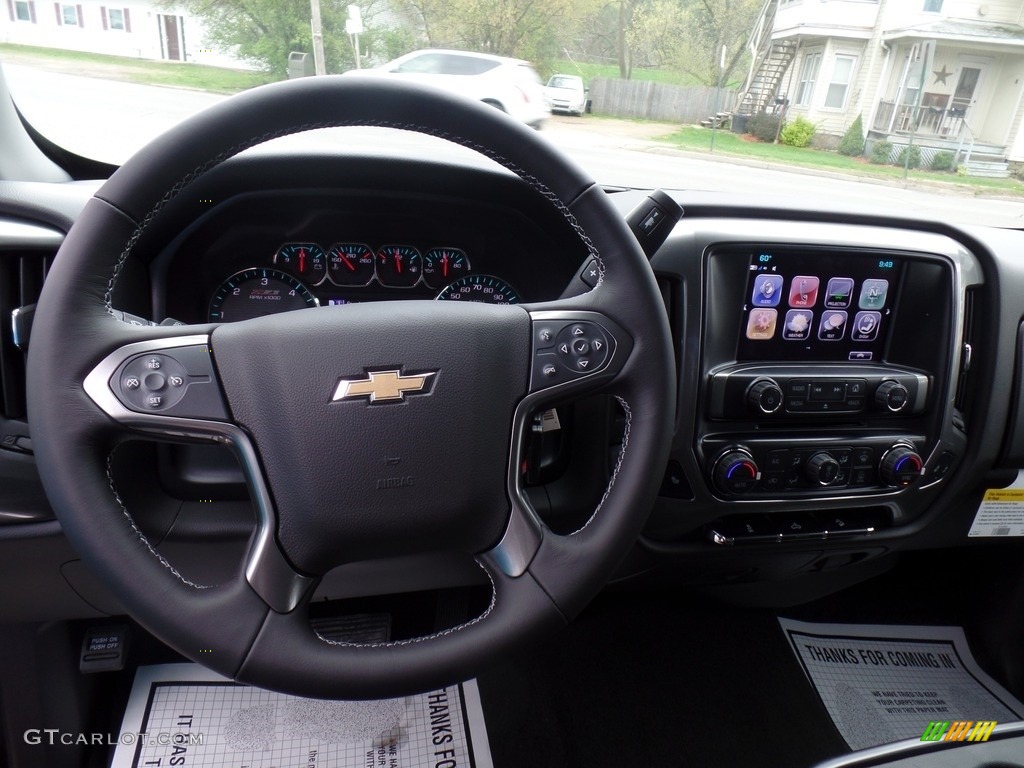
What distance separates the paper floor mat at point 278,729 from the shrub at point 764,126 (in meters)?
1.35

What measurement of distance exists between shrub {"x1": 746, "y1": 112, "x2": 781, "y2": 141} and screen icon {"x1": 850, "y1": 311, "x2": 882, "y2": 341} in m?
0.42

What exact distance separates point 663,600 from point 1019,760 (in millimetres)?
949

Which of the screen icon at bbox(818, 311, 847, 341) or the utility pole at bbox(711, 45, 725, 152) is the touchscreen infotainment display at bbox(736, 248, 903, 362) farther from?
the utility pole at bbox(711, 45, 725, 152)

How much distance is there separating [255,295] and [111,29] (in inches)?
23.7

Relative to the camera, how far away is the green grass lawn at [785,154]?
5.02ft

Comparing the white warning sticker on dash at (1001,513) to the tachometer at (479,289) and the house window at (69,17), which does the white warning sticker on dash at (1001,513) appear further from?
the house window at (69,17)

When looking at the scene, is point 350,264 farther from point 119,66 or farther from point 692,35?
point 692,35

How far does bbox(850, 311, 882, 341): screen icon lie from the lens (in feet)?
4.78

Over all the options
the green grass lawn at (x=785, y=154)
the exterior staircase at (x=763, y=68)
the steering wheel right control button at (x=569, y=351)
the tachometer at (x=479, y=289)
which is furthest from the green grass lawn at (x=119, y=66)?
the exterior staircase at (x=763, y=68)

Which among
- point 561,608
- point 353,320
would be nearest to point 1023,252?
point 561,608

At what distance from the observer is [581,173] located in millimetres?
880

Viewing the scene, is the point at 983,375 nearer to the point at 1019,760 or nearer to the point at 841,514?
the point at 841,514

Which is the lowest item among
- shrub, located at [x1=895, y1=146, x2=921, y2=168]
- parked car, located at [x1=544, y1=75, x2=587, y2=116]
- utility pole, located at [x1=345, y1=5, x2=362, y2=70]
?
shrub, located at [x1=895, y1=146, x2=921, y2=168]

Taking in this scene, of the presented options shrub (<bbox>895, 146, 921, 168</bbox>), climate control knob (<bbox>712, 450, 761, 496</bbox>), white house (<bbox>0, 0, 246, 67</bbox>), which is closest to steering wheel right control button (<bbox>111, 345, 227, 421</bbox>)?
white house (<bbox>0, 0, 246, 67</bbox>)
